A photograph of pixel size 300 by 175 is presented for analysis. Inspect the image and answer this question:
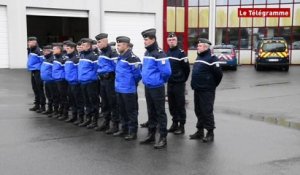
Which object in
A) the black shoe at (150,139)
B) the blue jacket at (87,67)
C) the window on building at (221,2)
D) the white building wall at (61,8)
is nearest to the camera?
the black shoe at (150,139)

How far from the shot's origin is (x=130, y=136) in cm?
835

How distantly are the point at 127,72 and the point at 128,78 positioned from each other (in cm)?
11

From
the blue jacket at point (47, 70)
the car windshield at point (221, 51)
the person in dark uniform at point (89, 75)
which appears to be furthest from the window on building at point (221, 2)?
the person in dark uniform at point (89, 75)

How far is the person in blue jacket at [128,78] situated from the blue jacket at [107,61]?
53 centimetres

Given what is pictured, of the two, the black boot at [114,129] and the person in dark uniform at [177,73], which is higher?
the person in dark uniform at [177,73]

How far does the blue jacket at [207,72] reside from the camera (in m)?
Answer: 8.12

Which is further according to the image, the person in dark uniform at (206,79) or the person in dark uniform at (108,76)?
the person in dark uniform at (108,76)

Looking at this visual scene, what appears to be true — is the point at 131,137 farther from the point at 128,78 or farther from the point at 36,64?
the point at 36,64

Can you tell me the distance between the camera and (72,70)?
975 cm

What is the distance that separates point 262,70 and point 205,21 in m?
8.55

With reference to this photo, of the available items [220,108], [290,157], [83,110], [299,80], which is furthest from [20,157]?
[299,80]

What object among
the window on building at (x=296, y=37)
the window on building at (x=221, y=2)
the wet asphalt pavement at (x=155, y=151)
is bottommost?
the wet asphalt pavement at (x=155, y=151)

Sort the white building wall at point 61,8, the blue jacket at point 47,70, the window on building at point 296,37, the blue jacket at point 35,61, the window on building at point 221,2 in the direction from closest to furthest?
1. the blue jacket at point 47,70
2. the blue jacket at point 35,61
3. the white building wall at point 61,8
4. the window on building at point 296,37
5. the window on building at point 221,2

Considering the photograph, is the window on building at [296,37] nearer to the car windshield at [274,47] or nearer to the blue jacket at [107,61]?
the car windshield at [274,47]
